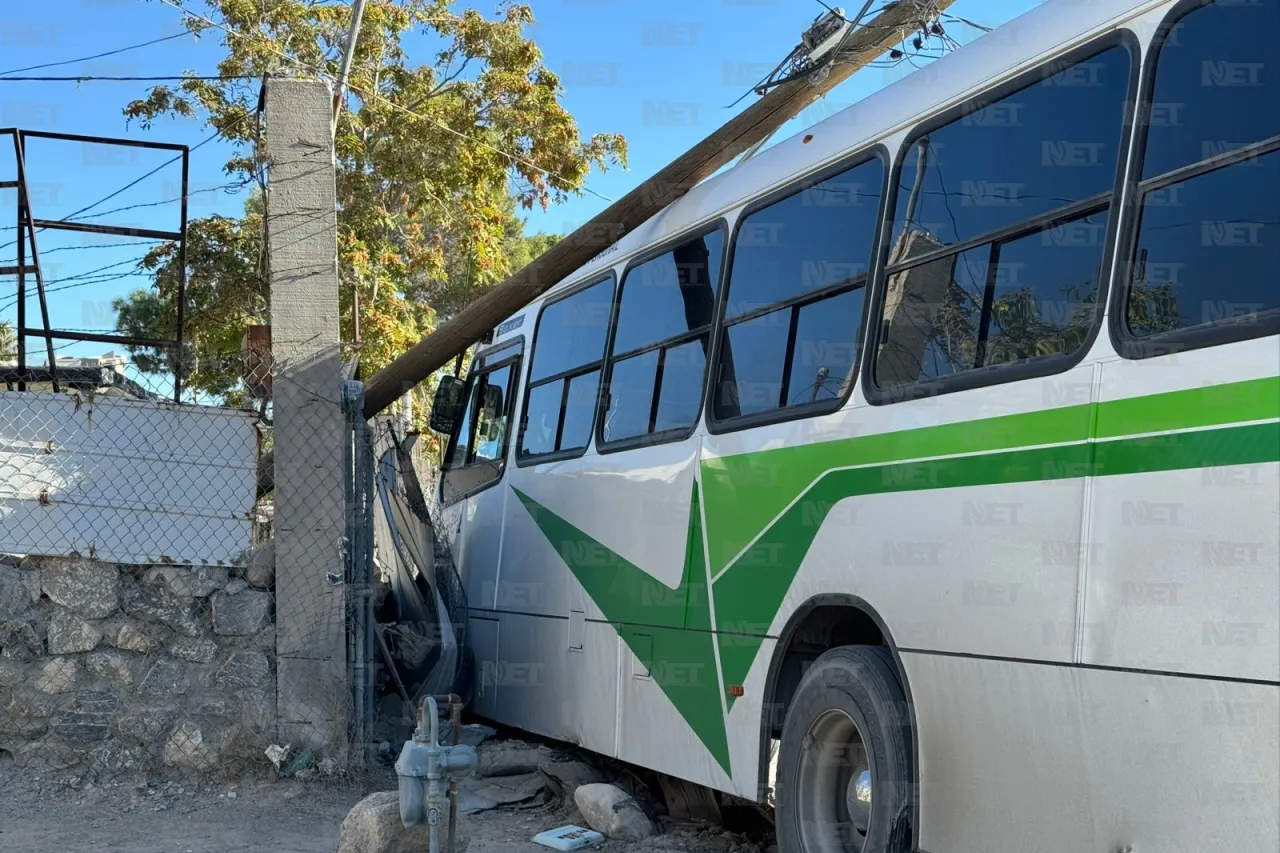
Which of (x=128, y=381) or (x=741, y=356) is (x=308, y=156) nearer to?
(x=128, y=381)

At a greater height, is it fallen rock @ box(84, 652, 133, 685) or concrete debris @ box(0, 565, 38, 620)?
concrete debris @ box(0, 565, 38, 620)

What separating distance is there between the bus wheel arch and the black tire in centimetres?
11

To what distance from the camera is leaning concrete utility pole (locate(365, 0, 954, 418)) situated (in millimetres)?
7734

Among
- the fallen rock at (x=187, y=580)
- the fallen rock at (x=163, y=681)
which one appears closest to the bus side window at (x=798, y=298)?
the fallen rock at (x=187, y=580)

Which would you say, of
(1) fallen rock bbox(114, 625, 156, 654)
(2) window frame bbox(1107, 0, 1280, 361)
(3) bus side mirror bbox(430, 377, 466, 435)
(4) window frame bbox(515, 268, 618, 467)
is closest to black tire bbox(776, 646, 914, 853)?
(2) window frame bbox(1107, 0, 1280, 361)

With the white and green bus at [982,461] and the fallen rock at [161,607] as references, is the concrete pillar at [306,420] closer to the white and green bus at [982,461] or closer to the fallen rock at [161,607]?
the fallen rock at [161,607]

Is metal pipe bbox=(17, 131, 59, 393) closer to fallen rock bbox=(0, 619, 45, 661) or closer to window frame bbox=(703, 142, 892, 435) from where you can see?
fallen rock bbox=(0, 619, 45, 661)

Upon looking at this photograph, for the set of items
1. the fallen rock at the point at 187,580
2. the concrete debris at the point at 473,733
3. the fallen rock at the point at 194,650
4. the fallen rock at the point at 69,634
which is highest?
the fallen rock at the point at 187,580

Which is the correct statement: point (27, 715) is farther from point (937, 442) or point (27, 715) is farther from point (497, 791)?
point (937, 442)

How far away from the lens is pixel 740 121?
818 centimetres

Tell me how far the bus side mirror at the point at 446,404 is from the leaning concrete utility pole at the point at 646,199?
1239mm

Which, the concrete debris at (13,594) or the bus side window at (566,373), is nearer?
the concrete debris at (13,594)

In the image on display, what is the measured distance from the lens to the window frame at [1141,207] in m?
3.50

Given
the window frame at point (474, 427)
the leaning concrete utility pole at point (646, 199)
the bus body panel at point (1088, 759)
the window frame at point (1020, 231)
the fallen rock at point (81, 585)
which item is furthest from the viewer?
the window frame at point (474, 427)
